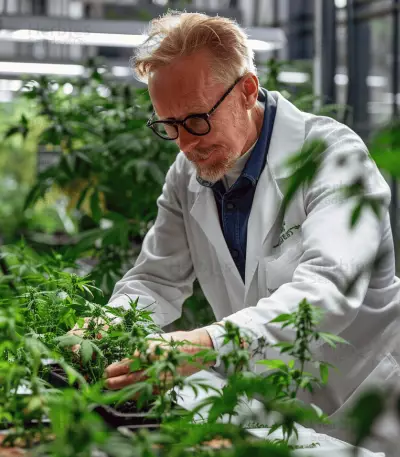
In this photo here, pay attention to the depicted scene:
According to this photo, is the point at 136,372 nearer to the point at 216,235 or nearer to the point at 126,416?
the point at 126,416

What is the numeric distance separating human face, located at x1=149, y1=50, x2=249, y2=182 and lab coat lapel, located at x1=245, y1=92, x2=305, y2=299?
0.33 feet

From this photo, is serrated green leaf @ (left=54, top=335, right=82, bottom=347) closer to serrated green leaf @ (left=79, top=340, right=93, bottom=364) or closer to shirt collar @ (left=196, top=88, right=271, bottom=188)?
serrated green leaf @ (left=79, top=340, right=93, bottom=364)

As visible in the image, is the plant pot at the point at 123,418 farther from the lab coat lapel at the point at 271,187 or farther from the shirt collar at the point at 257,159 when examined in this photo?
the shirt collar at the point at 257,159

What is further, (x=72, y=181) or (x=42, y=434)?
(x=72, y=181)

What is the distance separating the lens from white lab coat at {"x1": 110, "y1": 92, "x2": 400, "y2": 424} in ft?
5.62

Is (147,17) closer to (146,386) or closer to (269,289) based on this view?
(269,289)

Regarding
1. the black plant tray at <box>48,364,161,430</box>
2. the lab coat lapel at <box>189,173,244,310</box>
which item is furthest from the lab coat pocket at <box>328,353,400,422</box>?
the black plant tray at <box>48,364,161,430</box>

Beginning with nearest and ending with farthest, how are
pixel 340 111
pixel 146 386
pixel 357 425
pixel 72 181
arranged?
pixel 357 425, pixel 146 386, pixel 72 181, pixel 340 111

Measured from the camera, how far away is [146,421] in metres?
1.25

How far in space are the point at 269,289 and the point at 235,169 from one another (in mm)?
364

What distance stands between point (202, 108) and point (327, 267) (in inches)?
21.4

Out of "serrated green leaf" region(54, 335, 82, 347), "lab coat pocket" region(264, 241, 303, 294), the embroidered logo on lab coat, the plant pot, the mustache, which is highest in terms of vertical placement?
the mustache

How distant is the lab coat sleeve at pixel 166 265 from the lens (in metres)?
2.32

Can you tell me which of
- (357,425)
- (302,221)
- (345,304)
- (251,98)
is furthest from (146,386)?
(251,98)
